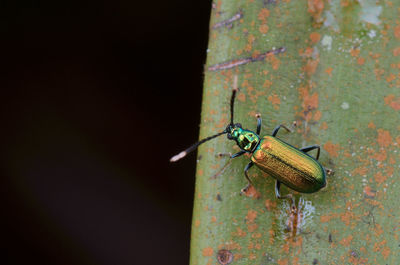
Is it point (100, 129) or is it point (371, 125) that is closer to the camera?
point (371, 125)

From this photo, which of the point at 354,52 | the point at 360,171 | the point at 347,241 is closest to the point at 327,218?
the point at 347,241

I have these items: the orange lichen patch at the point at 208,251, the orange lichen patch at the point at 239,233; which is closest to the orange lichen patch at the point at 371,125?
the orange lichen patch at the point at 239,233

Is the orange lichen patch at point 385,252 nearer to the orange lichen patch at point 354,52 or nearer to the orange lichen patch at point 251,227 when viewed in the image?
the orange lichen patch at point 251,227

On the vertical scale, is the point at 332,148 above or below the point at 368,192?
above

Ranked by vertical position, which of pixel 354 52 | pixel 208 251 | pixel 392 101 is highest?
pixel 354 52

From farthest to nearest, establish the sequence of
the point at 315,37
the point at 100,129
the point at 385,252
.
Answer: the point at 100,129 → the point at 315,37 → the point at 385,252

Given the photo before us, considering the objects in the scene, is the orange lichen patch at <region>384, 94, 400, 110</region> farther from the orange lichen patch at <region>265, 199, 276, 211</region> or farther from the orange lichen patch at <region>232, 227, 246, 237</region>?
the orange lichen patch at <region>232, 227, 246, 237</region>

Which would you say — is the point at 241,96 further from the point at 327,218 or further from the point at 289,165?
the point at 327,218

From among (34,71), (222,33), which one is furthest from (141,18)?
(222,33)
